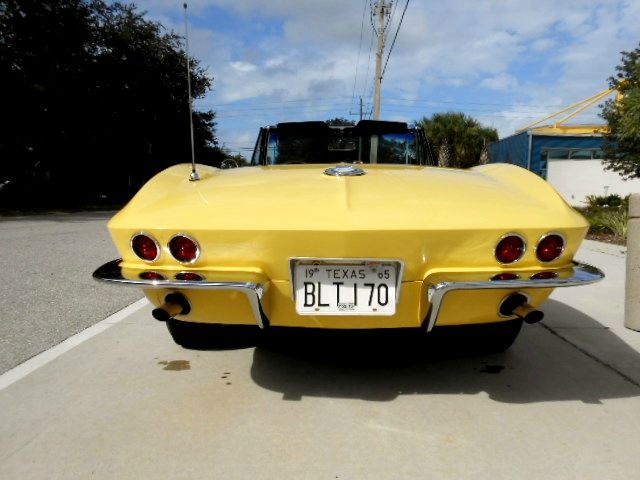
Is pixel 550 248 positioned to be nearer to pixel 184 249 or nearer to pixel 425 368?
pixel 425 368

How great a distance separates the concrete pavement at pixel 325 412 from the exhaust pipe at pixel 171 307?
42cm

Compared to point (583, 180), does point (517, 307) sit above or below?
below

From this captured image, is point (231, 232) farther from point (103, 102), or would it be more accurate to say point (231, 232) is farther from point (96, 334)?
point (103, 102)

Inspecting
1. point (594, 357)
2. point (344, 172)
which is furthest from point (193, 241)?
point (594, 357)

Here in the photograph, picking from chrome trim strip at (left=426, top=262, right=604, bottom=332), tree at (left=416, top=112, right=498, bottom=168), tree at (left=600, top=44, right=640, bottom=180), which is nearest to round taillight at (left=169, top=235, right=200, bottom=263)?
chrome trim strip at (left=426, top=262, right=604, bottom=332)

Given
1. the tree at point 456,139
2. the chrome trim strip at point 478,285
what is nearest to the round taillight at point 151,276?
the chrome trim strip at point 478,285

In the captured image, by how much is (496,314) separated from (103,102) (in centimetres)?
2243

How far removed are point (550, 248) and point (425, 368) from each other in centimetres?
103

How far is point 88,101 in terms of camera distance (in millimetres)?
20531

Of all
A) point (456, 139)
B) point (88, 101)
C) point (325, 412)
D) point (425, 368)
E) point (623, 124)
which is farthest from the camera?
point (456, 139)

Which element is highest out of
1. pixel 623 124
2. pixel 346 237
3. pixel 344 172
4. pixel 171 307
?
pixel 623 124

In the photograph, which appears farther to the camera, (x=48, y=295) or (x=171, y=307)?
(x=48, y=295)

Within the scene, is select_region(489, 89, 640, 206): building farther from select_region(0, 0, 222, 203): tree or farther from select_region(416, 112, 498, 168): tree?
select_region(0, 0, 222, 203): tree

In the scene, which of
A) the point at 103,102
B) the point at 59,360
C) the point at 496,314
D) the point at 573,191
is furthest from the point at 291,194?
the point at 573,191
